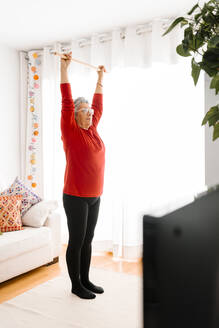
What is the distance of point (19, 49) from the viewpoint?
14.0 ft

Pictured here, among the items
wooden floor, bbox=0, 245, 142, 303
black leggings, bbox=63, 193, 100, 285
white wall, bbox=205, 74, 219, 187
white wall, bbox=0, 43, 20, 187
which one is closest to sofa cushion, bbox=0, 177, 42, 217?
wooden floor, bbox=0, 245, 142, 303

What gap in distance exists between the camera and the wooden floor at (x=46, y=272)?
2.66m

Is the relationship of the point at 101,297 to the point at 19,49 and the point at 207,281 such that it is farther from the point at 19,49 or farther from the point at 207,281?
the point at 19,49

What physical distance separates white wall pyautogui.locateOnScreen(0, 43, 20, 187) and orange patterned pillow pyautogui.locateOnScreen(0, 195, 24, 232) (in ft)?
3.32

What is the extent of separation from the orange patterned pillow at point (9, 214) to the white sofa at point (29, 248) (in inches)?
2.6

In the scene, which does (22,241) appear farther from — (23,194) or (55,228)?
(23,194)

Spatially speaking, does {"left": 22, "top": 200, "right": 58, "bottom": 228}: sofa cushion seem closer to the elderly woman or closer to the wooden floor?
the wooden floor

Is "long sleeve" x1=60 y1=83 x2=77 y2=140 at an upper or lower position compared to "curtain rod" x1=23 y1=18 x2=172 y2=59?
lower

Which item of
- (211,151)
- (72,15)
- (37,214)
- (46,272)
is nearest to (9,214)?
(37,214)

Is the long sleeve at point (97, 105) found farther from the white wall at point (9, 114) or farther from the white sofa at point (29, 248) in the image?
the white wall at point (9, 114)

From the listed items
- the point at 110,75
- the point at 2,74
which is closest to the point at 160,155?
the point at 110,75

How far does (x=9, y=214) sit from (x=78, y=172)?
1190 millimetres

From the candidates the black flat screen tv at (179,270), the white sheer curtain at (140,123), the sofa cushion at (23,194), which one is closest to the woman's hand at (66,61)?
the white sheer curtain at (140,123)

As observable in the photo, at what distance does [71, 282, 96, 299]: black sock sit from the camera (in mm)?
2373
